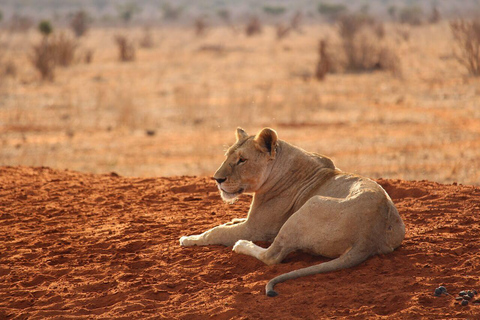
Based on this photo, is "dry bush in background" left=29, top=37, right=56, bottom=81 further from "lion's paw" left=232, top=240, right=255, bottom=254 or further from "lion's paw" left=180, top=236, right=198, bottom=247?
"lion's paw" left=232, top=240, right=255, bottom=254

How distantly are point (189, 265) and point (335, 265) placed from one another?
48.6 inches

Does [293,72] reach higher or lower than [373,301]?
higher

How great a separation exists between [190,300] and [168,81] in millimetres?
19977

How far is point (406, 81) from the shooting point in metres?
21.7

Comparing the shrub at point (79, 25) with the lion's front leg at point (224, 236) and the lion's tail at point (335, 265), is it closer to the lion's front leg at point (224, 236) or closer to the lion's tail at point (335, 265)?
the lion's front leg at point (224, 236)

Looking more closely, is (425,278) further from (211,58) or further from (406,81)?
(211,58)

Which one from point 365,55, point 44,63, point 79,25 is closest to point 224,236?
point 44,63

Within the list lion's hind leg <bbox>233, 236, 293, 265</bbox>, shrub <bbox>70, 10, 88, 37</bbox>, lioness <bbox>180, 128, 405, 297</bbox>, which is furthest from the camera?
shrub <bbox>70, 10, 88, 37</bbox>

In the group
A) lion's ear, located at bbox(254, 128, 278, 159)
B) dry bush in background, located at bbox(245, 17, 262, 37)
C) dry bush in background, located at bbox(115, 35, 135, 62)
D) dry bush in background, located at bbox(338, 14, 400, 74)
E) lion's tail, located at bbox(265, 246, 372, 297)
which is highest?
dry bush in background, located at bbox(245, 17, 262, 37)

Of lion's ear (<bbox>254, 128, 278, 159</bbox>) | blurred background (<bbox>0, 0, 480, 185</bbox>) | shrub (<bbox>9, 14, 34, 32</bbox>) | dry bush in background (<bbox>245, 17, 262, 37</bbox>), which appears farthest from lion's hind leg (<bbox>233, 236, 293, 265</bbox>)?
shrub (<bbox>9, 14, 34, 32</bbox>)

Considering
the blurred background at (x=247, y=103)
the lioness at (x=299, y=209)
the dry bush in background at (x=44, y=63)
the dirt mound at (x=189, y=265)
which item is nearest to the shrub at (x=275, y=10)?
the blurred background at (x=247, y=103)

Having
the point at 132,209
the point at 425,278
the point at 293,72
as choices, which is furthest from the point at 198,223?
the point at 293,72

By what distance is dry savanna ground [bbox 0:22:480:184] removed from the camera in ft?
40.2

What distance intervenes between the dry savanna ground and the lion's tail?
262cm
